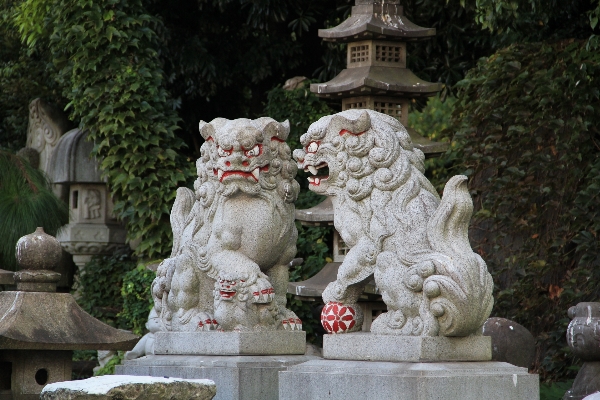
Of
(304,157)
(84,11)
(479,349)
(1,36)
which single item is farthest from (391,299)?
(1,36)

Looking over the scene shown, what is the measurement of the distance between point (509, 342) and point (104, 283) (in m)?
7.44

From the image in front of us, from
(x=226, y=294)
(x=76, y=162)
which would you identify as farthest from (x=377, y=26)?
(x=76, y=162)

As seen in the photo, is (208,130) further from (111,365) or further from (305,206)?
(111,365)

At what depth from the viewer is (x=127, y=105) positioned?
13.4 meters

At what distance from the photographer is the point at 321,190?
6.50m

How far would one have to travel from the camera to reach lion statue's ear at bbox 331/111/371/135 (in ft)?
20.7

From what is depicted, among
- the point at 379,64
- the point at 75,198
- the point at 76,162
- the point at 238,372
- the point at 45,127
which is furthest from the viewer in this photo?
the point at 45,127

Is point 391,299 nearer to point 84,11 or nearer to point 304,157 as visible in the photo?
point 304,157

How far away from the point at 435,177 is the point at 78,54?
16.2 feet

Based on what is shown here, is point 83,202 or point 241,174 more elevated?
point 83,202

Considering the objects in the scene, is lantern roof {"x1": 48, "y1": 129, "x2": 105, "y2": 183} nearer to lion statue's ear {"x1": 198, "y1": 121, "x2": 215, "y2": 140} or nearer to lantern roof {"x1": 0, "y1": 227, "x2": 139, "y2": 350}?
lion statue's ear {"x1": 198, "y1": 121, "x2": 215, "y2": 140}

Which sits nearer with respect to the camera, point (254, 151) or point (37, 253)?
point (37, 253)

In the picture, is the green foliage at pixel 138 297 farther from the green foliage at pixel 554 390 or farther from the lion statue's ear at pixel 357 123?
the lion statue's ear at pixel 357 123

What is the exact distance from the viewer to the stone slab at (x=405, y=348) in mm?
5766
